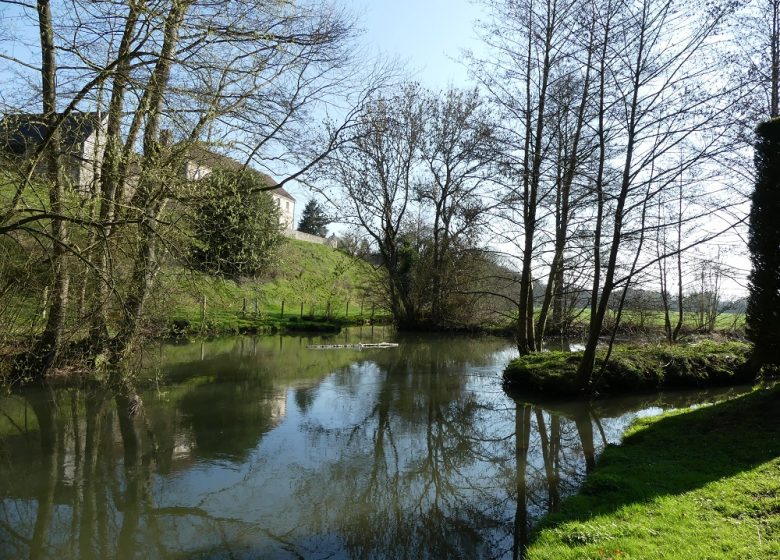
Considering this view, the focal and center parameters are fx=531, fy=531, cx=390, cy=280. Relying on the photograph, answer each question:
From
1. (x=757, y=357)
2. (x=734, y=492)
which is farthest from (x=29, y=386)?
(x=757, y=357)

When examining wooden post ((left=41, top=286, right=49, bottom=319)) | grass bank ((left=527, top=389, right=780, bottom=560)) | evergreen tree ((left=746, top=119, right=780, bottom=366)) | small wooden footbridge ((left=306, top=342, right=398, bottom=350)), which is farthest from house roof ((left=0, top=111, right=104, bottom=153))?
small wooden footbridge ((left=306, top=342, right=398, bottom=350))

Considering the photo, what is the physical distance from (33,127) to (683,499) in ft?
27.7

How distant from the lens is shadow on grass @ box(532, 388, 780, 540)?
485cm

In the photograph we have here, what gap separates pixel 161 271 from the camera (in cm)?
A: 895

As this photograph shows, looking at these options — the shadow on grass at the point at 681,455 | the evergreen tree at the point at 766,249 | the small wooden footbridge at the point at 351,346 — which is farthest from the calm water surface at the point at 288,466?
the small wooden footbridge at the point at 351,346

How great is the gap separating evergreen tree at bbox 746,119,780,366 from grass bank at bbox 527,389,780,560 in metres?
0.84

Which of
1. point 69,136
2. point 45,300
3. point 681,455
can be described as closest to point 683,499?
point 681,455

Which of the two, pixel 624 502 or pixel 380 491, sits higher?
pixel 624 502

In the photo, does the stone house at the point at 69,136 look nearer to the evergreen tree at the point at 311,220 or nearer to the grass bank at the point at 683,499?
the grass bank at the point at 683,499

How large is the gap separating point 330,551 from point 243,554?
0.70 m

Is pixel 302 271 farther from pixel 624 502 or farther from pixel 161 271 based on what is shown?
pixel 624 502

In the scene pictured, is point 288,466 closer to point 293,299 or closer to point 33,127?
point 33,127

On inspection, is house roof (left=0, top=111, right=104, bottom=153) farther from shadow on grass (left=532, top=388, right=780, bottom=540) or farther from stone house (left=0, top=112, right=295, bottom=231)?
shadow on grass (left=532, top=388, right=780, bottom=540)

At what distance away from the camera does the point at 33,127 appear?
6875mm
